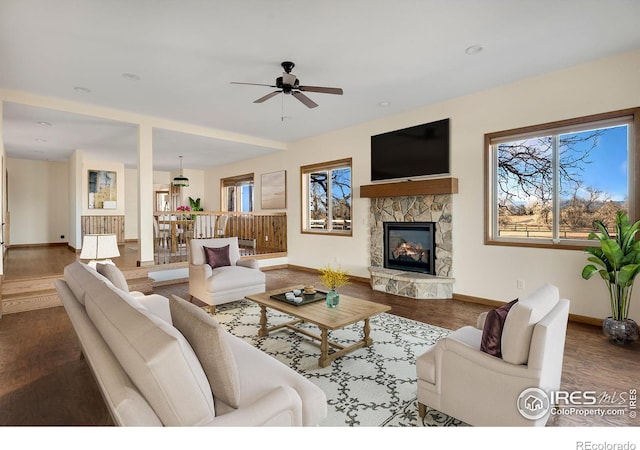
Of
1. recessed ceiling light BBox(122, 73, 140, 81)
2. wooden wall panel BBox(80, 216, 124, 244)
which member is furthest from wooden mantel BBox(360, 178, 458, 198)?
wooden wall panel BBox(80, 216, 124, 244)

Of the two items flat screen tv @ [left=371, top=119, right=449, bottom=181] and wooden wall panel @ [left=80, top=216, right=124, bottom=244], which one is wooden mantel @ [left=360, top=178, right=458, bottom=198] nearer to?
flat screen tv @ [left=371, top=119, right=449, bottom=181]

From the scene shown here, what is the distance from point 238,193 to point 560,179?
8001mm

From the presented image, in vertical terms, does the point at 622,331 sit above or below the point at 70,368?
above

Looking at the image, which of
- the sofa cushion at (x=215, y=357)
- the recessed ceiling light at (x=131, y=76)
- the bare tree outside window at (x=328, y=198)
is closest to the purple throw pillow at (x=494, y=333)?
the sofa cushion at (x=215, y=357)

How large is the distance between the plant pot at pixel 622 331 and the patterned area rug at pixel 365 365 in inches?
63.8

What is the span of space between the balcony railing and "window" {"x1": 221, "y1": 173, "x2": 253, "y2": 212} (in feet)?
1.61

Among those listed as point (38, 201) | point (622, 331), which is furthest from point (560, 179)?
point (38, 201)

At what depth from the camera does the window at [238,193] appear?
9.32m

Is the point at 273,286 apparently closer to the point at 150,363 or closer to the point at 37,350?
the point at 37,350

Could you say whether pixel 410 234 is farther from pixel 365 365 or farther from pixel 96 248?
pixel 96 248

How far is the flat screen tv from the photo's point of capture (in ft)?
16.0

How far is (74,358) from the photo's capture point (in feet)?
9.47

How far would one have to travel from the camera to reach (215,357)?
128cm
